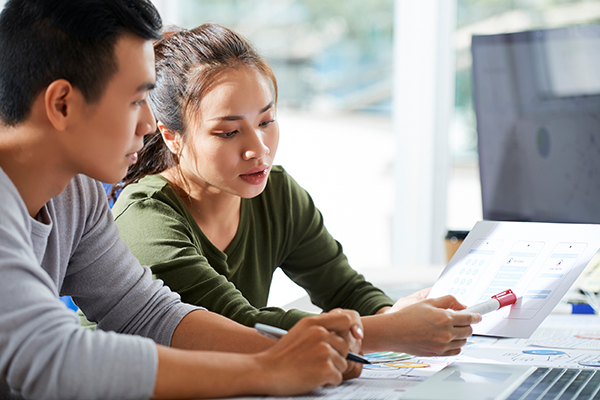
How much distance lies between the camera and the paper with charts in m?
0.89

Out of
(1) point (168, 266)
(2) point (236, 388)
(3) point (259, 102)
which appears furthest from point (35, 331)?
(3) point (259, 102)

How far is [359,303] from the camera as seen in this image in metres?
1.22

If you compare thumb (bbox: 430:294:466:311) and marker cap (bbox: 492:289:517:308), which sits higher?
thumb (bbox: 430:294:466:311)

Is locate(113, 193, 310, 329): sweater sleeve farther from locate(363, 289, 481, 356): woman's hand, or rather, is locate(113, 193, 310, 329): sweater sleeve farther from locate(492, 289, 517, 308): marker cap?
locate(492, 289, 517, 308): marker cap

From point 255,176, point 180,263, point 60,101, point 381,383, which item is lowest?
point 381,383

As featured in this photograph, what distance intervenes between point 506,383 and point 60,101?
59cm

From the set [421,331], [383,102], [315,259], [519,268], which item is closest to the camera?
[421,331]

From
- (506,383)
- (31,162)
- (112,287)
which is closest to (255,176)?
(112,287)

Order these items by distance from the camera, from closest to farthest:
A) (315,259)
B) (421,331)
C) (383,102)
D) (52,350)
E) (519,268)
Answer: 1. (52,350)
2. (421,331)
3. (519,268)
4. (315,259)
5. (383,102)

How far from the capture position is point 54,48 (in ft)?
2.34

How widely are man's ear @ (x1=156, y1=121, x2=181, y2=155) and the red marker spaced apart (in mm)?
604

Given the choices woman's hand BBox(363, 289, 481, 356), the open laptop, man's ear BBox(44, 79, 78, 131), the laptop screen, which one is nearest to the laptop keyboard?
the open laptop

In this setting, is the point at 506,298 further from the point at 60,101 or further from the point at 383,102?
the point at 383,102

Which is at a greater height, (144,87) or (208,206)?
(144,87)
